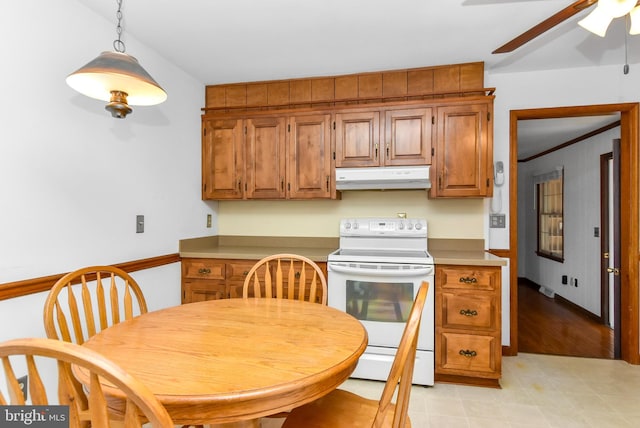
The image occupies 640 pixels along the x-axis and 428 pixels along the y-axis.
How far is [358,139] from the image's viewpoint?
2852 millimetres

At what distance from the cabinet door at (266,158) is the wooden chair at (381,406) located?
6.42 feet

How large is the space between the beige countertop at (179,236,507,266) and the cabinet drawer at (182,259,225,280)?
2.1 inches

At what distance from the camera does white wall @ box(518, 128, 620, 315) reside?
398 cm

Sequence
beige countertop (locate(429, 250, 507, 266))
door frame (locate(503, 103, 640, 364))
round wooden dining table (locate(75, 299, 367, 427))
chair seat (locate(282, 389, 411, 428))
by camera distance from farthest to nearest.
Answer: door frame (locate(503, 103, 640, 364))
beige countertop (locate(429, 250, 507, 266))
chair seat (locate(282, 389, 411, 428))
round wooden dining table (locate(75, 299, 367, 427))

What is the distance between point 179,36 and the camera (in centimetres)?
234

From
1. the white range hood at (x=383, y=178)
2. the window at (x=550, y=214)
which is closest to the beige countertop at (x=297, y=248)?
the white range hood at (x=383, y=178)

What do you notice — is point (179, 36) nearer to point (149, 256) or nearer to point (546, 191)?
point (149, 256)

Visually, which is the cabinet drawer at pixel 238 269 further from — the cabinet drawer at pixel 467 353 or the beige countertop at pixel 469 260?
the cabinet drawer at pixel 467 353

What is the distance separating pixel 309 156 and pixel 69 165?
1698 millimetres

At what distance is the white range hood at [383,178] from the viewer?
2656mm

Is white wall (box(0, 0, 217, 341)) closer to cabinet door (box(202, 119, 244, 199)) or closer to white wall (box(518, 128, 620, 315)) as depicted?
cabinet door (box(202, 119, 244, 199))

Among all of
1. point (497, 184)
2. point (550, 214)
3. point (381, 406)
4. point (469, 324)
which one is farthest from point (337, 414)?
point (550, 214)

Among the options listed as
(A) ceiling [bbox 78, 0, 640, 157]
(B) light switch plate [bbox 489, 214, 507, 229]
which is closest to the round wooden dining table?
(A) ceiling [bbox 78, 0, 640, 157]

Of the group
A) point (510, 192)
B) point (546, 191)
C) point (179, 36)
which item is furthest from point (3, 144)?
point (546, 191)
